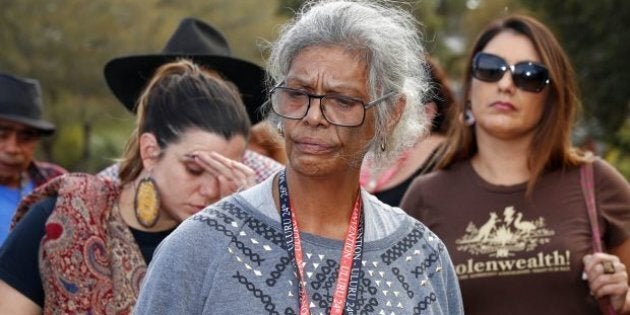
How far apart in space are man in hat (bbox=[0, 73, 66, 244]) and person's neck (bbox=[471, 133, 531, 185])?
290 cm

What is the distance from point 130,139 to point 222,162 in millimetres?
548

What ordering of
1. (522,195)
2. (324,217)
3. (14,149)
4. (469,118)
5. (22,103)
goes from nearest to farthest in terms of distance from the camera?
(324,217) → (522,195) → (469,118) → (14,149) → (22,103)

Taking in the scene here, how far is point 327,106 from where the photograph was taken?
135 inches

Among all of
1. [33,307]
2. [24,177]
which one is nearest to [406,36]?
[33,307]

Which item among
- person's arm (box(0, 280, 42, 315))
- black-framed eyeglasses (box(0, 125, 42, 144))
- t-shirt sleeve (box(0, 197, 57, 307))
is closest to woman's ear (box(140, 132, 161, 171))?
t-shirt sleeve (box(0, 197, 57, 307))

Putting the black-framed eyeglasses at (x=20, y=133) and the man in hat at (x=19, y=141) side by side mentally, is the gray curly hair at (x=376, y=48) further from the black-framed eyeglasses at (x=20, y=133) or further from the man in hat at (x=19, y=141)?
the black-framed eyeglasses at (x=20, y=133)

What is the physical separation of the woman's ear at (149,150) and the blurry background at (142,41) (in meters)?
20.3

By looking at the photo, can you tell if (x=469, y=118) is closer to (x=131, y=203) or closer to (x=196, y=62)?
(x=196, y=62)

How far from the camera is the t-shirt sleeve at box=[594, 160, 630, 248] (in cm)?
516

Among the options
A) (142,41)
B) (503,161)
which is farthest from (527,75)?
(142,41)

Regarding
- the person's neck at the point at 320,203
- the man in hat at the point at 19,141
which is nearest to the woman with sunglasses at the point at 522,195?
the person's neck at the point at 320,203

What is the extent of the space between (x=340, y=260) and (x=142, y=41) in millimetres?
24365

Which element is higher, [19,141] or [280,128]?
[280,128]

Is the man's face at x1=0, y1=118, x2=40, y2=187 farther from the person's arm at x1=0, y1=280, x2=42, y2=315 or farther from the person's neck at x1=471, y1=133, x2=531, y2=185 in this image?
the person's arm at x1=0, y1=280, x2=42, y2=315
